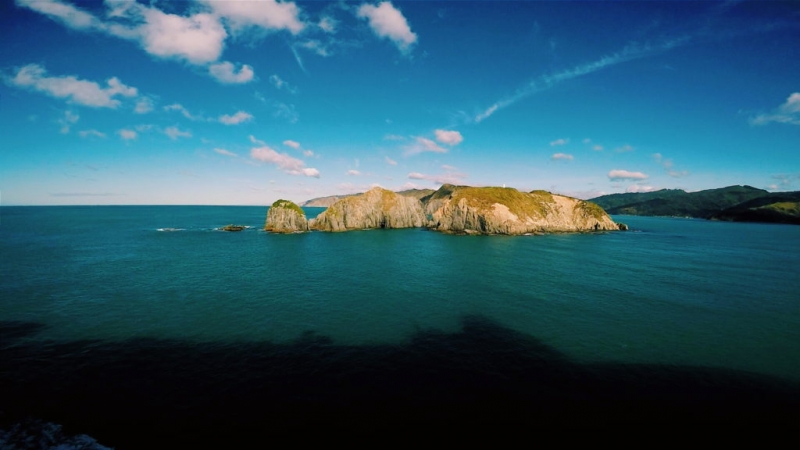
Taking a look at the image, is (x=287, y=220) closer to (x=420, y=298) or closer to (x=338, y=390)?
(x=420, y=298)

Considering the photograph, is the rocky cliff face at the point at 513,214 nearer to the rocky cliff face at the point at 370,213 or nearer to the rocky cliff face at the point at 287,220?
the rocky cliff face at the point at 370,213

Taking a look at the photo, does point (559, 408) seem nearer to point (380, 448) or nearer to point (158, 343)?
point (380, 448)

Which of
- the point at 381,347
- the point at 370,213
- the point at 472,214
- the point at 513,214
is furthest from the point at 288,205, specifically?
the point at 381,347

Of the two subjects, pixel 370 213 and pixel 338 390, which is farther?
pixel 370 213

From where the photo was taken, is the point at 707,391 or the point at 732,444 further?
the point at 707,391

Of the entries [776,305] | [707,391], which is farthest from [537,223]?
[707,391]

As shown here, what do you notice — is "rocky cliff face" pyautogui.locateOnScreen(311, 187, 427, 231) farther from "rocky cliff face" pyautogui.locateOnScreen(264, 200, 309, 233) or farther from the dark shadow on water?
the dark shadow on water
